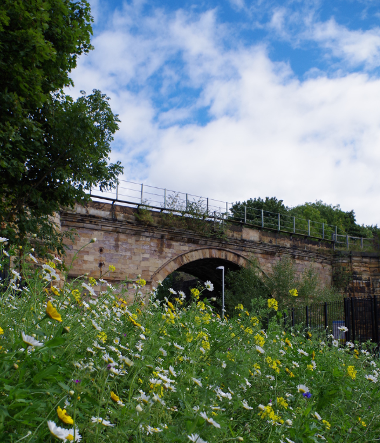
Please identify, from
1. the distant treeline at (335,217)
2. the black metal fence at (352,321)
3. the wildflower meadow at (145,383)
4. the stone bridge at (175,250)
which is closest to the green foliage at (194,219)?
the stone bridge at (175,250)

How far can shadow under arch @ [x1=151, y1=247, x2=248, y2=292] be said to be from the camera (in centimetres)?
1564

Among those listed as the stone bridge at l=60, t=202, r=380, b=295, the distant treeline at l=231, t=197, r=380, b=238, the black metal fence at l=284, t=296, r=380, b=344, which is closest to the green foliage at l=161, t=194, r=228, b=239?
the stone bridge at l=60, t=202, r=380, b=295

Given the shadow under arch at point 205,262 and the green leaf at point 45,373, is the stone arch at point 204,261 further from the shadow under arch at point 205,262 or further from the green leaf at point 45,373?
the green leaf at point 45,373

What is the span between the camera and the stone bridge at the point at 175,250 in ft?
46.4

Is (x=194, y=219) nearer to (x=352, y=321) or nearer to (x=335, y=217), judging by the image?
(x=352, y=321)

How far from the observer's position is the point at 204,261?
18000 mm

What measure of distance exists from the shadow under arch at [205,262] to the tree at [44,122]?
24.2ft

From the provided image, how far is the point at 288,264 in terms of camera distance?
17.9 metres

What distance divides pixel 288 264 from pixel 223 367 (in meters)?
16.2

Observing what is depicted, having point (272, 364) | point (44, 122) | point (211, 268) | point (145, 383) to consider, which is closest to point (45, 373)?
point (145, 383)

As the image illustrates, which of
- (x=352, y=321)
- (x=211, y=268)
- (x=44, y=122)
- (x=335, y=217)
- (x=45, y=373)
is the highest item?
(x=335, y=217)

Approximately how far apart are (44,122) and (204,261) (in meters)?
11.2

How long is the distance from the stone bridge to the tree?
4660 millimetres

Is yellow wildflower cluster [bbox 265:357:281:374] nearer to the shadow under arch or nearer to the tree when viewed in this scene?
the tree
